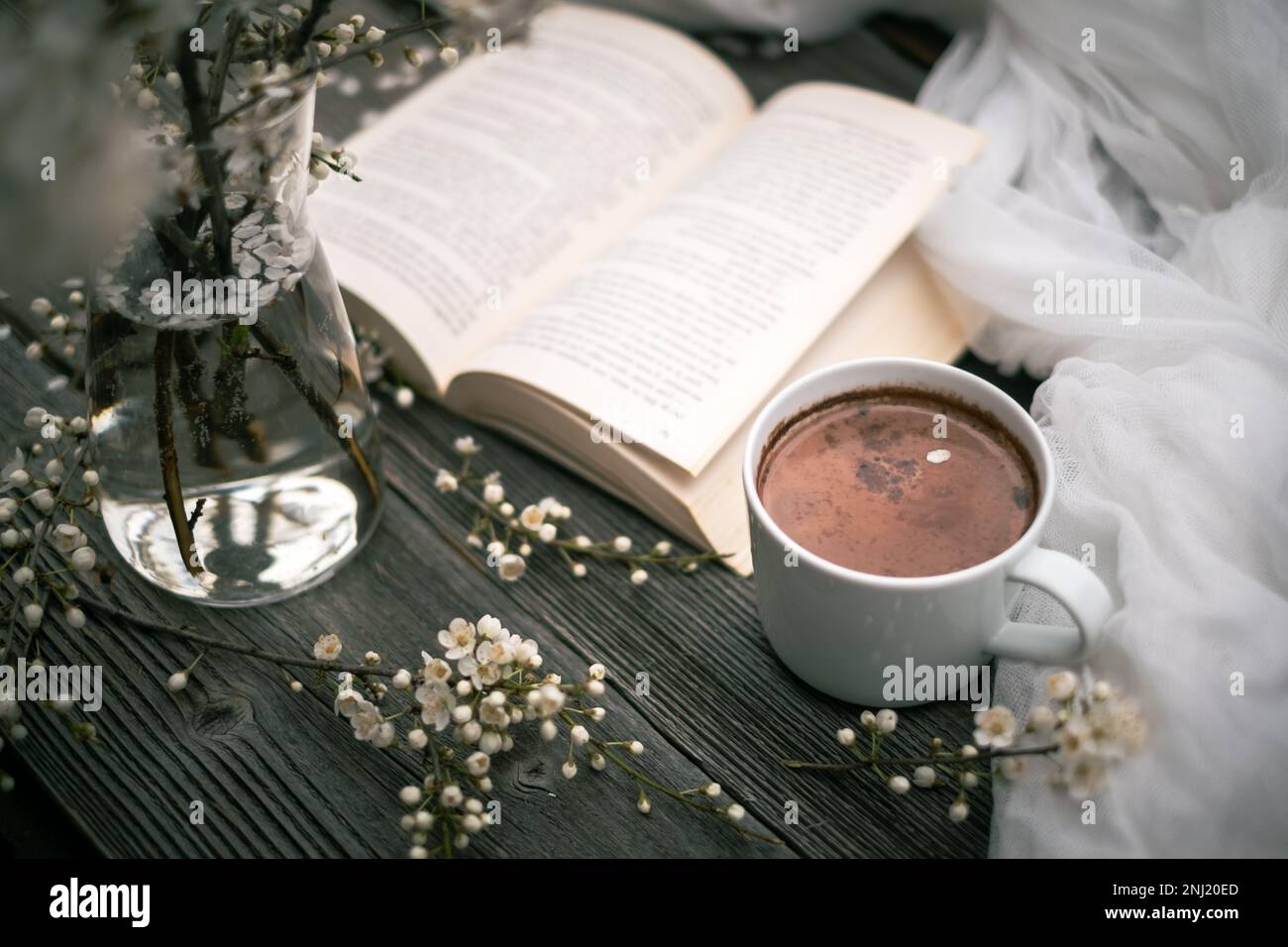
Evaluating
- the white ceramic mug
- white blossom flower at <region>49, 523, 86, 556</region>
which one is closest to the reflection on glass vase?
white blossom flower at <region>49, 523, 86, 556</region>

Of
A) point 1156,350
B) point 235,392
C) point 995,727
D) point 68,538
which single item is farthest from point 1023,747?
point 68,538

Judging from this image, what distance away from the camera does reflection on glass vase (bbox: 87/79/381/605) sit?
661mm

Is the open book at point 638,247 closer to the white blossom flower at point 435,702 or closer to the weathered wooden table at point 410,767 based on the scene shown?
the weathered wooden table at point 410,767

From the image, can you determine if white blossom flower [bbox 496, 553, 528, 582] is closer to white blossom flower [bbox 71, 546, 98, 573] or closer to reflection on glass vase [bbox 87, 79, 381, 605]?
reflection on glass vase [bbox 87, 79, 381, 605]

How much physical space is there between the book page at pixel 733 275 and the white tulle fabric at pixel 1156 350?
0.08 metres

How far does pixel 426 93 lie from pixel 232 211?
631mm

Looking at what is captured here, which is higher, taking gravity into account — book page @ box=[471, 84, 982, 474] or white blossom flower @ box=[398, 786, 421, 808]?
book page @ box=[471, 84, 982, 474]

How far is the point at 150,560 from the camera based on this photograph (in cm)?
83

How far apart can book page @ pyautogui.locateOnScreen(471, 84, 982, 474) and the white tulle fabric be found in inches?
3.0

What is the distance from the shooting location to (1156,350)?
0.87 meters

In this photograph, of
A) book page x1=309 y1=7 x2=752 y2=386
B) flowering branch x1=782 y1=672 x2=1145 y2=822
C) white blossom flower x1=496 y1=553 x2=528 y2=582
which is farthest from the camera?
book page x1=309 y1=7 x2=752 y2=386

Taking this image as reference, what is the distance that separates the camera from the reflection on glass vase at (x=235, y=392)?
2.17ft

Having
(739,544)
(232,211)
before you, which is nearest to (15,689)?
(232,211)

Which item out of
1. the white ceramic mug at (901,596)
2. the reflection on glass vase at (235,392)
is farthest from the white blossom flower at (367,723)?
the white ceramic mug at (901,596)
